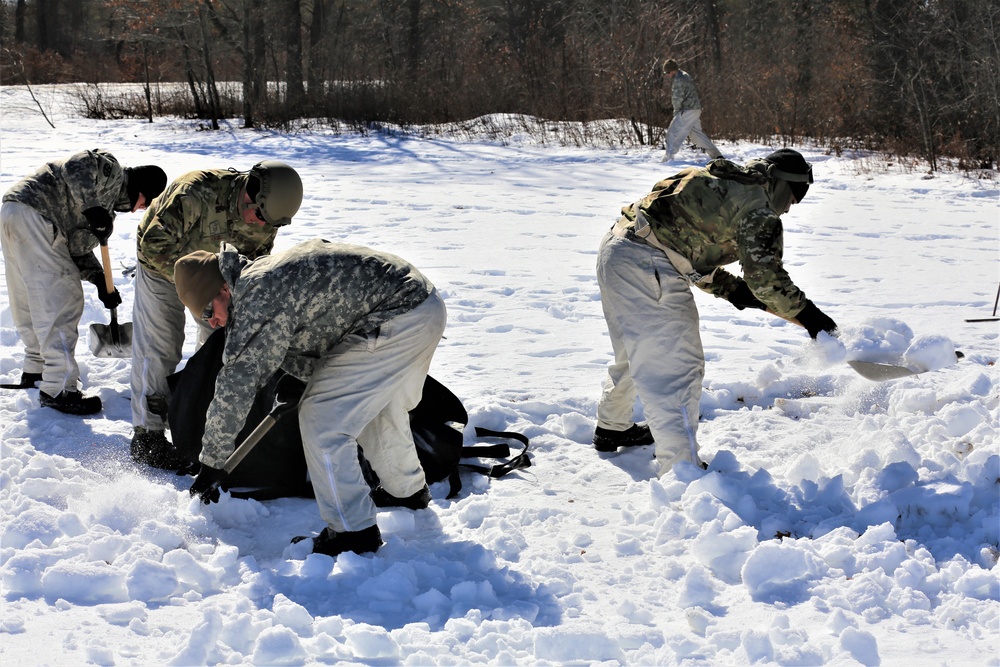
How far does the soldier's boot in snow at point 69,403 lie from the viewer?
5273 mm

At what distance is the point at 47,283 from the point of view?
5324 mm

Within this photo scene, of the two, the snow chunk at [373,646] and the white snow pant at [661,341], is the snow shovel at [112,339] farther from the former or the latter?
the snow chunk at [373,646]

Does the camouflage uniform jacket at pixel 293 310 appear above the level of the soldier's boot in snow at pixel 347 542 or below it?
above

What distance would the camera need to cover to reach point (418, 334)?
11.8 feet

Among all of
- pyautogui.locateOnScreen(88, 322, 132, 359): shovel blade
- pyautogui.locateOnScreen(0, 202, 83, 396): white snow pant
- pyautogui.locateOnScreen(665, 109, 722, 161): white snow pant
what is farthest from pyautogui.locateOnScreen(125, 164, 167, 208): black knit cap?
pyautogui.locateOnScreen(665, 109, 722, 161): white snow pant

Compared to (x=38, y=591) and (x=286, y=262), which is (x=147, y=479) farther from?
(x=286, y=262)

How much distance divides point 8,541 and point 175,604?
0.79m

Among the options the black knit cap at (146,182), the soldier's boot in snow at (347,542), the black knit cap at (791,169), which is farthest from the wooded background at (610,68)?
the soldier's boot in snow at (347,542)

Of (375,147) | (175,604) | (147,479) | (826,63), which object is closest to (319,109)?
(375,147)

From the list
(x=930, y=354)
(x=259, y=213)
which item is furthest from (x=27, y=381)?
(x=930, y=354)

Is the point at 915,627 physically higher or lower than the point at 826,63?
lower

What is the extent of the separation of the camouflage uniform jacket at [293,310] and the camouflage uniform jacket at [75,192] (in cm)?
212

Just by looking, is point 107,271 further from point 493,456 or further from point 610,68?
point 610,68

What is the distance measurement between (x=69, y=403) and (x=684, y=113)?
11.4 m
